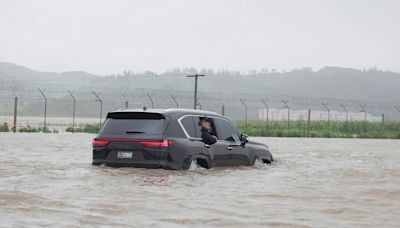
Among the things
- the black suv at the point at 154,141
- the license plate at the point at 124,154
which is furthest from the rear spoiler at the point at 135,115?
the license plate at the point at 124,154

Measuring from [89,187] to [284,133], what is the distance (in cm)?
4095

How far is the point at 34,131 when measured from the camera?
4672 cm

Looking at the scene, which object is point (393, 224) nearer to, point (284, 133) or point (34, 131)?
point (34, 131)

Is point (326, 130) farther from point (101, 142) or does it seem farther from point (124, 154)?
point (124, 154)

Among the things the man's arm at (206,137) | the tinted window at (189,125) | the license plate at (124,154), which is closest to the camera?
the license plate at (124,154)

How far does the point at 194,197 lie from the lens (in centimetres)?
1224

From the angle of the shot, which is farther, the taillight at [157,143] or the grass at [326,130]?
the grass at [326,130]

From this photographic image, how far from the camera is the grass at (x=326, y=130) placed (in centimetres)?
5394

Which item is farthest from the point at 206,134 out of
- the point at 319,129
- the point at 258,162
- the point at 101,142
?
the point at 319,129

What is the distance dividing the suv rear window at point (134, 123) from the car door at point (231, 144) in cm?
184

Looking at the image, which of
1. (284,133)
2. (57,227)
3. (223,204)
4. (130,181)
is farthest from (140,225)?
(284,133)

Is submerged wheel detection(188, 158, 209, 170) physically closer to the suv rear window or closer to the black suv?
the black suv

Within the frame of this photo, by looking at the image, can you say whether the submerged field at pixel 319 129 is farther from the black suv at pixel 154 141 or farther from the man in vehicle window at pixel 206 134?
the black suv at pixel 154 141

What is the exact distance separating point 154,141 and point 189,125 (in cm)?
106
